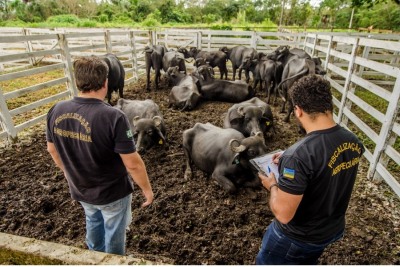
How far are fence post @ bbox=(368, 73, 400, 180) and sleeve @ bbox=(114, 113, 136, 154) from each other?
13.5 feet

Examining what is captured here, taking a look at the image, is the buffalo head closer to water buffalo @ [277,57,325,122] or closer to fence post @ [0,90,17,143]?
fence post @ [0,90,17,143]

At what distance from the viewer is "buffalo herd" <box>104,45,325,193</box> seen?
171 inches

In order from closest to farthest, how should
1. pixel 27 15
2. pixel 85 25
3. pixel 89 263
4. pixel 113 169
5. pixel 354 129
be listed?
pixel 89 263
pixel 113 169
pixel 354 129
pixel 85 25
pixel 27 15

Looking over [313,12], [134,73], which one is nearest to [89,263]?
[134,73]

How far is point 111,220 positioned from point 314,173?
183 cm

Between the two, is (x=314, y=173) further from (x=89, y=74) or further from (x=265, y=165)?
(x=89, y=74)

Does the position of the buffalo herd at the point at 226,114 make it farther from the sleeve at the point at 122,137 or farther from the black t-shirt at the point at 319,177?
the sleeve at the point at 122,137

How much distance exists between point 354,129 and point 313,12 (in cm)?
6233

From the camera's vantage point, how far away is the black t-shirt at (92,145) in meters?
2.11

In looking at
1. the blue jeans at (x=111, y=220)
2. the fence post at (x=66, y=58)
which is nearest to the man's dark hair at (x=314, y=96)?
the blue jeans at (x=111, y=220)

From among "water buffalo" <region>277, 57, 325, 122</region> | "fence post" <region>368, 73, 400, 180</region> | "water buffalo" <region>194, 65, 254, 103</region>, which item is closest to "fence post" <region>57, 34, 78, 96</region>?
"water buffalo" <region>194, 65, 254, 103</region>

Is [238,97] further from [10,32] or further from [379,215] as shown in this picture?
[10,32]

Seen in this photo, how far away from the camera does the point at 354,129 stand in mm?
6711

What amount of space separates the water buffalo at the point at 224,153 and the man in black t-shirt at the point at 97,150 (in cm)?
185
